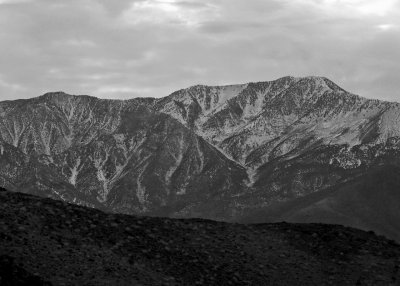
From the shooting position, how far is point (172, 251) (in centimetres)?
4269

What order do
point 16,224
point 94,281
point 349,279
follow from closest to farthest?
point 94,281 → point 16,224 → point 349,279

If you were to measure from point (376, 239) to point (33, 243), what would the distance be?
1808 cm

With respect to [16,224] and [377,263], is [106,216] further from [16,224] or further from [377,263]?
[377,263]

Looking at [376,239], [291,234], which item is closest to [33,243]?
[291,234]

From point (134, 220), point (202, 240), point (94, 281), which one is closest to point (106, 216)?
point (134, 220)

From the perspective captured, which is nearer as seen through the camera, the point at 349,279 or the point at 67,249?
the point at 67,249

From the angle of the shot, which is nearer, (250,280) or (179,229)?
(250,280)

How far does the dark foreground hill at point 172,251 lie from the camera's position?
38.1 m

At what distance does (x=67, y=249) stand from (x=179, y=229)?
7.70 m

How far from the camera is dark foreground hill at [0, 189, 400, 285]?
3812 centimetres

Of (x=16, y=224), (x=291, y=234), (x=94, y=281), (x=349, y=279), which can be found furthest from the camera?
(x=291, y=234)

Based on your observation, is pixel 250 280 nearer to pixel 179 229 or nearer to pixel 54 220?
pixel 179 229

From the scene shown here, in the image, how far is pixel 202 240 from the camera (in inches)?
1761

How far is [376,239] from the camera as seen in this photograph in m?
47.9
